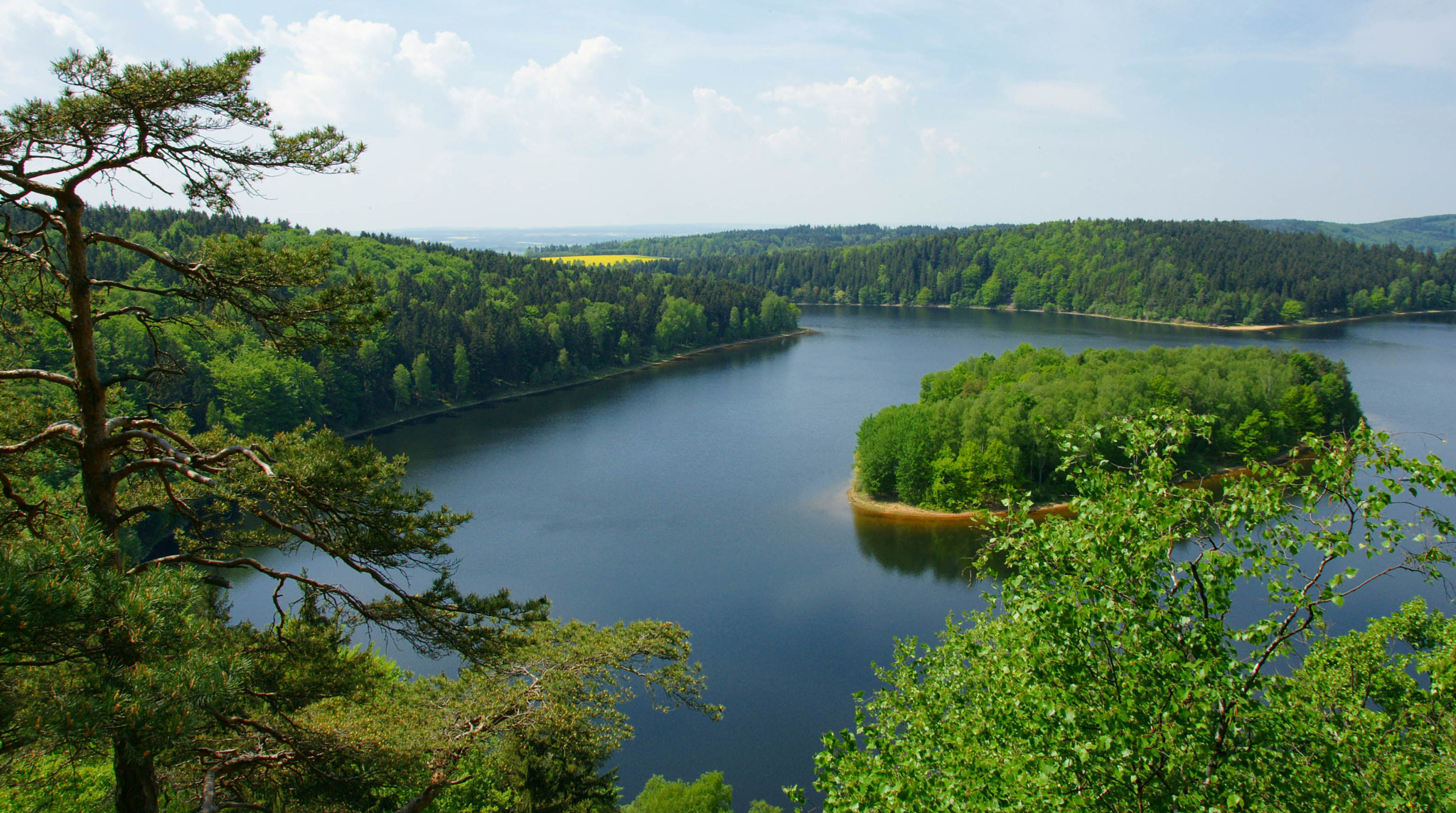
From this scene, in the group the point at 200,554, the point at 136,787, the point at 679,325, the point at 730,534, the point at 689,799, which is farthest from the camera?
the point at 679,325

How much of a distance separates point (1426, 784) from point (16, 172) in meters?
7.97

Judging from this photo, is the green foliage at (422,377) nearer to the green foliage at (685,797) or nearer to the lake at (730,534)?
the lake at (730,534)

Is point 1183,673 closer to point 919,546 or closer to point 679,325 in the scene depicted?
point 919,546

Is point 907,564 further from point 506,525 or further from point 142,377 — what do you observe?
point 142,377

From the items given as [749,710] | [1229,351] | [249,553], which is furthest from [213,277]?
[1229,351]

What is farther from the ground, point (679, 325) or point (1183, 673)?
point (1183, 673)

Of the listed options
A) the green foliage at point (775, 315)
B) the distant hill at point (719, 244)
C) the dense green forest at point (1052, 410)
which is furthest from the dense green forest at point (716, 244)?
the dense green forest at point (1052, 410)

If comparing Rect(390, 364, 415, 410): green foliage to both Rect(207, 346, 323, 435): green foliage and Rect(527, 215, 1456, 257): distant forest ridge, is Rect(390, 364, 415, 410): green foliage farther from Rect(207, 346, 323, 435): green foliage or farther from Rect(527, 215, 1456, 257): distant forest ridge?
Rect(527, 215, 1456, 257): distant forest ridge

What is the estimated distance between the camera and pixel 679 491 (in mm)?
31562

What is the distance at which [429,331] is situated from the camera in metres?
49.2

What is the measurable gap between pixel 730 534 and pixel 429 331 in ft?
98.3

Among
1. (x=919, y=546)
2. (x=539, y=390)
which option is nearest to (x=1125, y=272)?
(x=539, y=390)

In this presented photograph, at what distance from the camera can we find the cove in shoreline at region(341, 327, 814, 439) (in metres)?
42.7

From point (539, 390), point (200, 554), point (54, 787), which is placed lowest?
point (539, 390)
